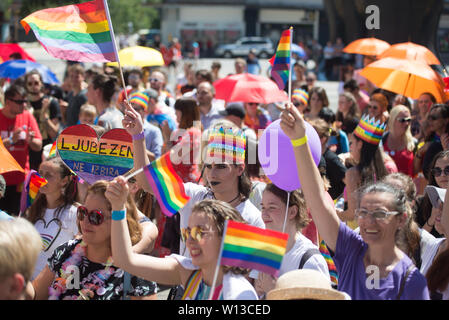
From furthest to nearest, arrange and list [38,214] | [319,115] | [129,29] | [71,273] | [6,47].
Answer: [129,29] < [6,47] < [319,115] < [38,214] < [71,273]

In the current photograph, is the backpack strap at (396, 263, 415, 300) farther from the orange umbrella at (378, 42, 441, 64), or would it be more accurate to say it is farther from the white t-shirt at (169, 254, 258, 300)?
the orange umbrella at (378, 42, 441, 64)

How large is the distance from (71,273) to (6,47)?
8.03 m

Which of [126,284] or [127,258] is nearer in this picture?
[127,258]

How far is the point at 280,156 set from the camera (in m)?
3.92

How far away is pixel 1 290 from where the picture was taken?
2.45m

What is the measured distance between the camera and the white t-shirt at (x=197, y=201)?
3.94 metres

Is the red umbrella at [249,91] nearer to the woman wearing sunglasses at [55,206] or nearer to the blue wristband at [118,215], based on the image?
the woman wearing sunglasses at [55,206]

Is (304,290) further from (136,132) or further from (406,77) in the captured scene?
(406,77)

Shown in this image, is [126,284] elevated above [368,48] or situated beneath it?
elevated above

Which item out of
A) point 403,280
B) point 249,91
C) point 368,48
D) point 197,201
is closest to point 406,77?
point 249,91

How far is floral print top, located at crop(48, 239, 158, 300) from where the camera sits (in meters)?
3.33

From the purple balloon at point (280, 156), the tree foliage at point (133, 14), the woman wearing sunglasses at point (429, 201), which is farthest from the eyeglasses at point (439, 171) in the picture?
the tree foliage at point (133, 14)
